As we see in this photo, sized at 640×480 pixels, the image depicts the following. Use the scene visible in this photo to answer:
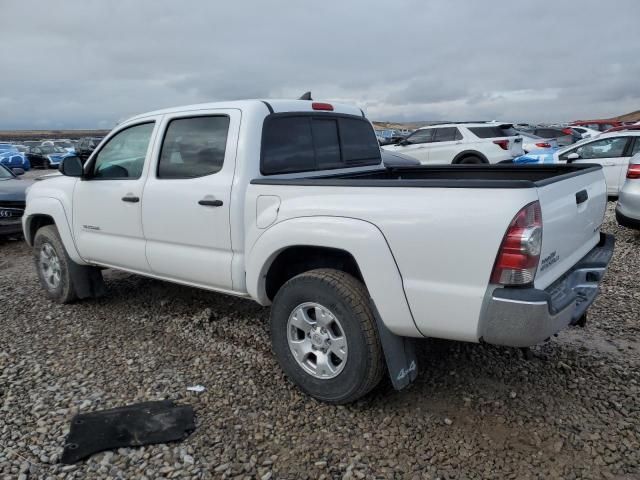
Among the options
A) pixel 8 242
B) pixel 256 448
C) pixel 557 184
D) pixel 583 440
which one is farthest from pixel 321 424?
pixel 8 242

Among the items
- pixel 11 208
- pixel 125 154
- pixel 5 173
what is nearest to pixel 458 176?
pixel 125 154

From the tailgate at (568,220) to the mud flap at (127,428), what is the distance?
216cm

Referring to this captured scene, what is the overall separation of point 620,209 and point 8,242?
9.38 metres

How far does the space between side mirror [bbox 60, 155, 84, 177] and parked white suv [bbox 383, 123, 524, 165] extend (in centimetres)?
1018

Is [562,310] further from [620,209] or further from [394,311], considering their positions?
[620,209]

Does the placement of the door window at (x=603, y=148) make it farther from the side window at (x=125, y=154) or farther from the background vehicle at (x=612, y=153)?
the side window at (x=125, y=154)

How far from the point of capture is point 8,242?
8.45 metres

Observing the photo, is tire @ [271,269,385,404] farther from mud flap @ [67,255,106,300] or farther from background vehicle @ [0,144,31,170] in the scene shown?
background vehicle @ [0,144,31,170]

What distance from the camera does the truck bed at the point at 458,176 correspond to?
100 inches

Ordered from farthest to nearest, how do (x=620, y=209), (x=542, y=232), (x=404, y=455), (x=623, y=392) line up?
(x=620, y=209), (x=623, y=392), (x=404, y=455), (x=542, y=232)

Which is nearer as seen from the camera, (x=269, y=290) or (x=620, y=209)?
(x=269, y=290)

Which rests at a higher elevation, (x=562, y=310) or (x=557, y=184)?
(x=557, y=184)

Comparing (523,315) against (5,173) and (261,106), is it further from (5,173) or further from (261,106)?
(5,173)

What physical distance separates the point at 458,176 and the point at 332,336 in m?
2.18
